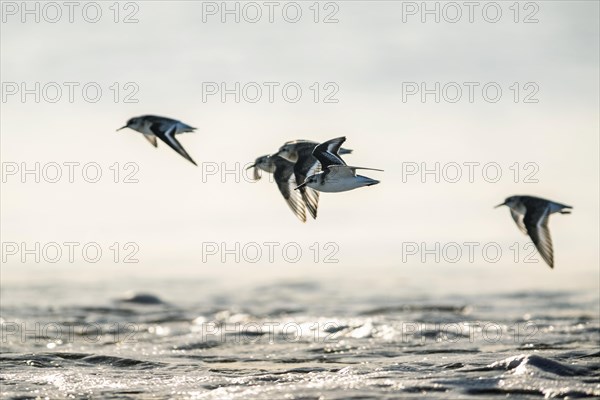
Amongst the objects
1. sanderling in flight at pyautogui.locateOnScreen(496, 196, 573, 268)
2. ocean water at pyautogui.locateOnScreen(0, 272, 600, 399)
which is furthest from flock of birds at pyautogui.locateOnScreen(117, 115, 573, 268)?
ocean water at pyautogui.locateOnScreen(0, 272, 600, 399)

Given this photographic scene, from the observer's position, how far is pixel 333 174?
518 inches

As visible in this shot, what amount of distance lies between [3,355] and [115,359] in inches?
85.9

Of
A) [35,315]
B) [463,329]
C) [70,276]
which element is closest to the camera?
[463,329]

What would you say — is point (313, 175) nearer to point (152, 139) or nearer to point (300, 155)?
point (300, 155)

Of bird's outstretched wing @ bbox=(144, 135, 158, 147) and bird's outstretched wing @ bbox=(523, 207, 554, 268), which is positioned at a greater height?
bird's outstretched wing @ bbox=(144, 135, 158, 147)

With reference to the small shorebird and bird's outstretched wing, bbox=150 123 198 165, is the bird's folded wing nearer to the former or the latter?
the small shorebird

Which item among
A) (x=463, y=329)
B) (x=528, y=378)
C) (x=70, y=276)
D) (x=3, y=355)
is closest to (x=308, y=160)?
(x=528, y=378)

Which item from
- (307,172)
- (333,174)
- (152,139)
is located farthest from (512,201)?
(152,139)

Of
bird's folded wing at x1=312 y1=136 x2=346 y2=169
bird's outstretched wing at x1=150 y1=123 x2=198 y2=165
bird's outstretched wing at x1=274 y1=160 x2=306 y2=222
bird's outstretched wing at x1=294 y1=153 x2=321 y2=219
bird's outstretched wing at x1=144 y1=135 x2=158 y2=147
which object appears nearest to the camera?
bird's outstretched wing at x1=150 y1=123 x2=198 y2=165

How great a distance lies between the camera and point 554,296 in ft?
99.3

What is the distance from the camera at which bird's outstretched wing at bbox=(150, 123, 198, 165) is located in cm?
1287

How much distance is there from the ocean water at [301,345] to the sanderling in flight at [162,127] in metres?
3.70

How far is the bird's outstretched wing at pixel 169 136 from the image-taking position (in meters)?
12.9

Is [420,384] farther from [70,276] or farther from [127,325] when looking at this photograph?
[70,276]
